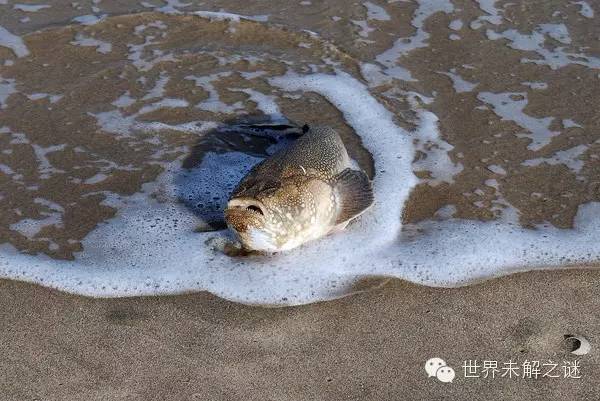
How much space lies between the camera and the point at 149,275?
4.71 meters

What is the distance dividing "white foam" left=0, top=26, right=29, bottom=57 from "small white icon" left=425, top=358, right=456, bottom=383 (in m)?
5.46

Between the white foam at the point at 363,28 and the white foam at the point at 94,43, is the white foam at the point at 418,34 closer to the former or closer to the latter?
the white foam at the point at 363,28

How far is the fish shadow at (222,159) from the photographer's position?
5.39 m

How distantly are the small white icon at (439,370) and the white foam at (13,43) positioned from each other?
5463mm

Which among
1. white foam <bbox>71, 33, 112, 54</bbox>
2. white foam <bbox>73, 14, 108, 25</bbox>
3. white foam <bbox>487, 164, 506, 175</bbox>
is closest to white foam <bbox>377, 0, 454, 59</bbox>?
white foam <bbox>487, 164, 506, 175</bbox>

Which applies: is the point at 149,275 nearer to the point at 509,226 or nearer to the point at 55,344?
the point at 55,344

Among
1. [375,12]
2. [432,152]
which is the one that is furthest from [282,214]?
[375,12]

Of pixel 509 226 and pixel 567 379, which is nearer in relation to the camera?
pixel 567 379

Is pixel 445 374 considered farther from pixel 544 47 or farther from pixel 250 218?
pixel 544 47

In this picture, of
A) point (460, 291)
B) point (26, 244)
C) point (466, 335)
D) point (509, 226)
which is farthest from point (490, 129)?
point (26, 244)

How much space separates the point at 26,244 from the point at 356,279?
92.8 inches

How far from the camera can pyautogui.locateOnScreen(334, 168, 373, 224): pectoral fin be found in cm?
501
